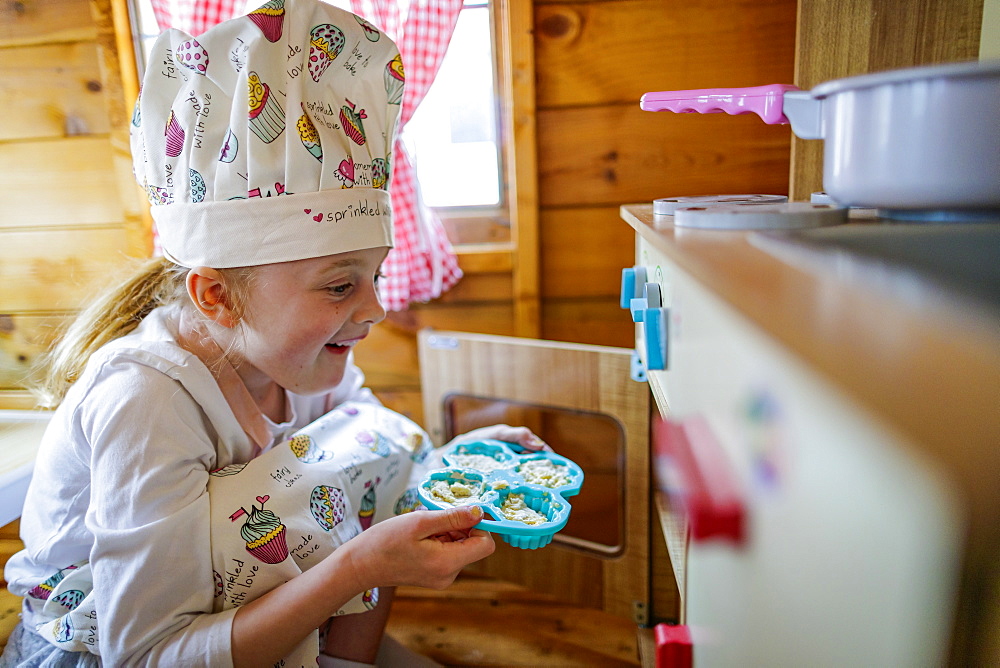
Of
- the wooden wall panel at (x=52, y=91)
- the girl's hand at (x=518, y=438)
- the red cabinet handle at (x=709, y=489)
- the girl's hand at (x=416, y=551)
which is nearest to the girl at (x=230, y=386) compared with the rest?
the girl's hand at (x=416, y=551)

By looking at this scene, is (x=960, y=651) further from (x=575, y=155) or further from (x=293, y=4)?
(x=575, y=155)

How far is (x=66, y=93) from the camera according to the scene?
4.30 ft

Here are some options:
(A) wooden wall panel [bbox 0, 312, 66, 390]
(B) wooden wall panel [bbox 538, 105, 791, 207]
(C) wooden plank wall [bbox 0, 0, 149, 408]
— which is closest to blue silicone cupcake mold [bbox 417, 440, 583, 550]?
(B) wooden wall panel [bbox 538, 105, 791, 207]

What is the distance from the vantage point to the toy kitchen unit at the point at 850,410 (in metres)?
0.17

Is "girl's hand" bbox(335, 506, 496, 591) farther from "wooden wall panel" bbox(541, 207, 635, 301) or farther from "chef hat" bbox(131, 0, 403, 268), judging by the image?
"wooden wall panel" bbox(541, 207, 635, 301)

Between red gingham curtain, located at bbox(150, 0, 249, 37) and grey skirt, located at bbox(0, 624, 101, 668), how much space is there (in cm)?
98

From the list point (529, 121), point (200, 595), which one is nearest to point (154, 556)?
point (200, 595)

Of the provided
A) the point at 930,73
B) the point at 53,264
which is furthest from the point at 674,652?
the point at 53,264

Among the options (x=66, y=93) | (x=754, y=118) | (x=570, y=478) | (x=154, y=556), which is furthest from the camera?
(x=66, y=93)

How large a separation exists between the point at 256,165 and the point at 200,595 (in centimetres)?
49

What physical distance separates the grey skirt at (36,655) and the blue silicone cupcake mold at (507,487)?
454 mm

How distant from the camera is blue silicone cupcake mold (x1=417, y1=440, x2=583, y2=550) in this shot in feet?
2.44

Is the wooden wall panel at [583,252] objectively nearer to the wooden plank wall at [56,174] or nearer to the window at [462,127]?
the window at [462,127]

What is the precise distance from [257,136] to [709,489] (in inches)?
25.1
